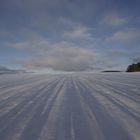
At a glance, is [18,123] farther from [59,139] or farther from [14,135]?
[59,139]

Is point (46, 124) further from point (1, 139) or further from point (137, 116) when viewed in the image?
point (137, 116)

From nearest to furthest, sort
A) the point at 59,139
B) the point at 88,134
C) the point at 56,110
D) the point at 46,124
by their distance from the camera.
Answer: the point at 59,139, the point at 88,134, the point at 46,124, the point at 56,110

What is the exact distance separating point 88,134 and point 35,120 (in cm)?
118

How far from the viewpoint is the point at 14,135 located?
2.52 metres

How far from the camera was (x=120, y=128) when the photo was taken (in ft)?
9.07

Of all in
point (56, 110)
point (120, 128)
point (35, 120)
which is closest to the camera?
point (120, 128)

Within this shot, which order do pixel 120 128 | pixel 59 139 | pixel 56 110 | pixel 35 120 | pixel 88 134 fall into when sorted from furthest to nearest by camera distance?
1. pixel 56 110
2. pixel 35 120
3. pixel 120 128
4. pixel 88 134
5. pixel 59 139

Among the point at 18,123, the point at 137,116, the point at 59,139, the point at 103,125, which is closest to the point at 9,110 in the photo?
the point at 18,123

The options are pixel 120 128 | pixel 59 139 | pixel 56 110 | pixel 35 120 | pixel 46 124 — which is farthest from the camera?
pixel 56 110

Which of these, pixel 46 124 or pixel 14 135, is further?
pixel 46 124

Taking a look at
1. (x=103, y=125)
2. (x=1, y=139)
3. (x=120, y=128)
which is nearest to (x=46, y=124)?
(x=1, y=139)

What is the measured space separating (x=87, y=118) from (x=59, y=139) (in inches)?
42.0

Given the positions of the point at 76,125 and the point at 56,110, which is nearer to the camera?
the point at 76,125

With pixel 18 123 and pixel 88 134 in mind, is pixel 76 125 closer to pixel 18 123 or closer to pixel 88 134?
pixel 88 134
